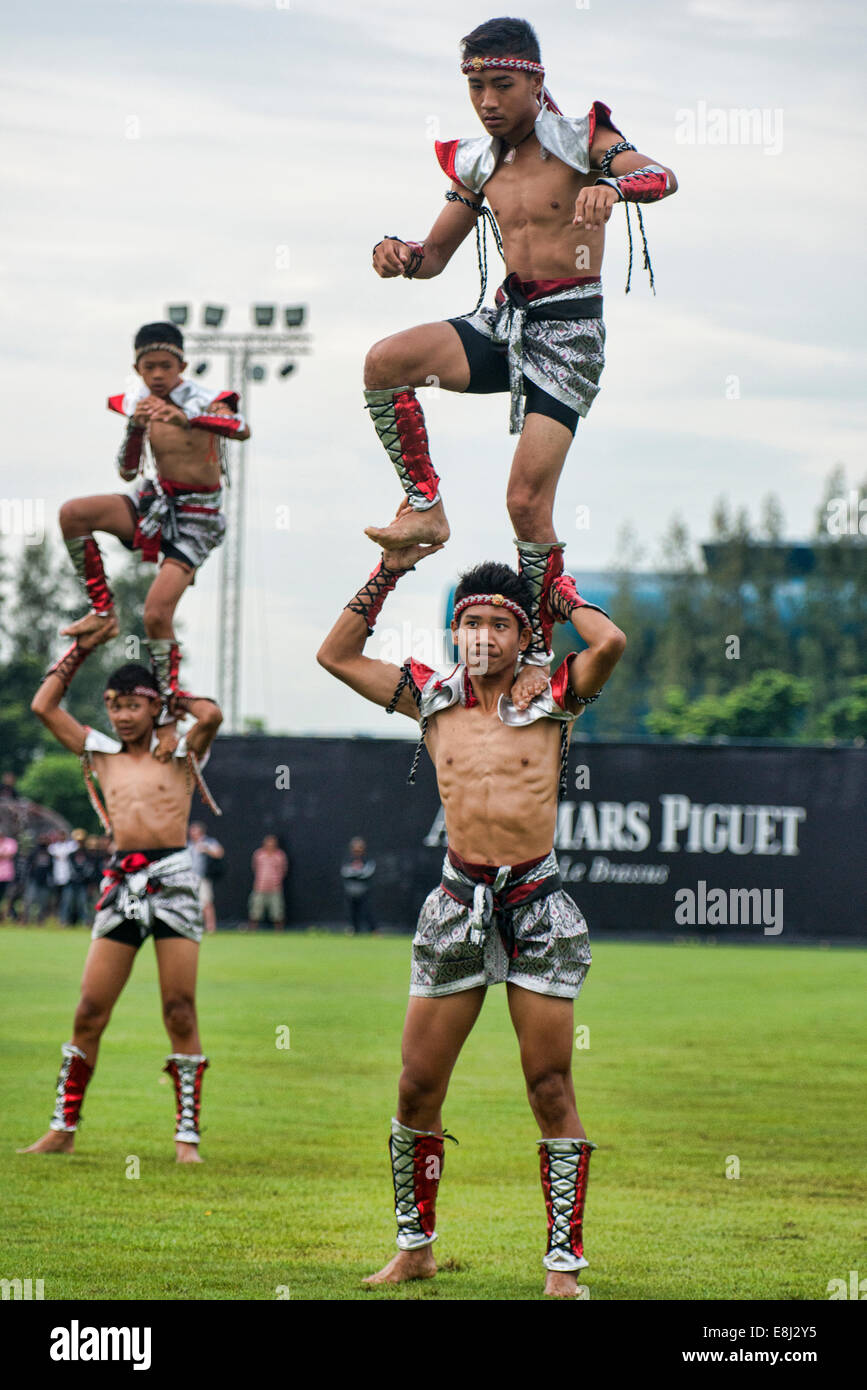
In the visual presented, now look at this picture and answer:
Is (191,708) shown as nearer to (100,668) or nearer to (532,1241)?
(532,1241)

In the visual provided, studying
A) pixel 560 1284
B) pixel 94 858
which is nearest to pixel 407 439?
→ pixel 560 1284

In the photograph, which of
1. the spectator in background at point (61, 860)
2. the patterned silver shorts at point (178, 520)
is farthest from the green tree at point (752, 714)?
the patterned silver shorts at point (178, 520)

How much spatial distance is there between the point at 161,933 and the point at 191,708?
1302 mm

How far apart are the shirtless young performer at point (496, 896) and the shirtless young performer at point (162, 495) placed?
2.45 m

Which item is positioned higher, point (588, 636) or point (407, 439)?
point (407, 439)

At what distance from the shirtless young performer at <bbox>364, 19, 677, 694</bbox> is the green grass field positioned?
2974 mm

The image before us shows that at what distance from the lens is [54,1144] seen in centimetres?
1023

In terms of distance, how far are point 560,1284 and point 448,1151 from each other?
3.90 meters

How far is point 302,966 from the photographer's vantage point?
22.7m

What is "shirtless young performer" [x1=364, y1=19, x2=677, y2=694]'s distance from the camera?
251 inches

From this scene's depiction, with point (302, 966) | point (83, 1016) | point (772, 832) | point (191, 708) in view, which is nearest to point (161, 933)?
point (83, 1016)

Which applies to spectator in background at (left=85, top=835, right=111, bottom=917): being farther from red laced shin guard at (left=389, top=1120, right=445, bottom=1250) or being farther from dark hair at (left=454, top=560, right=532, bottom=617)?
dark hair at (left=454, top=560, right=532, bottom=617)

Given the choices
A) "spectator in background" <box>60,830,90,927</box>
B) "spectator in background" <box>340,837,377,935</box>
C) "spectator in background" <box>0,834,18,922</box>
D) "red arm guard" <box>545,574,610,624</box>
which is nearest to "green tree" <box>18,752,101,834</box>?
"spectator in background" <box>0,834,18,922</box>

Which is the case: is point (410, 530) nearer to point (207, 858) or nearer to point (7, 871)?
point (207, 858)
